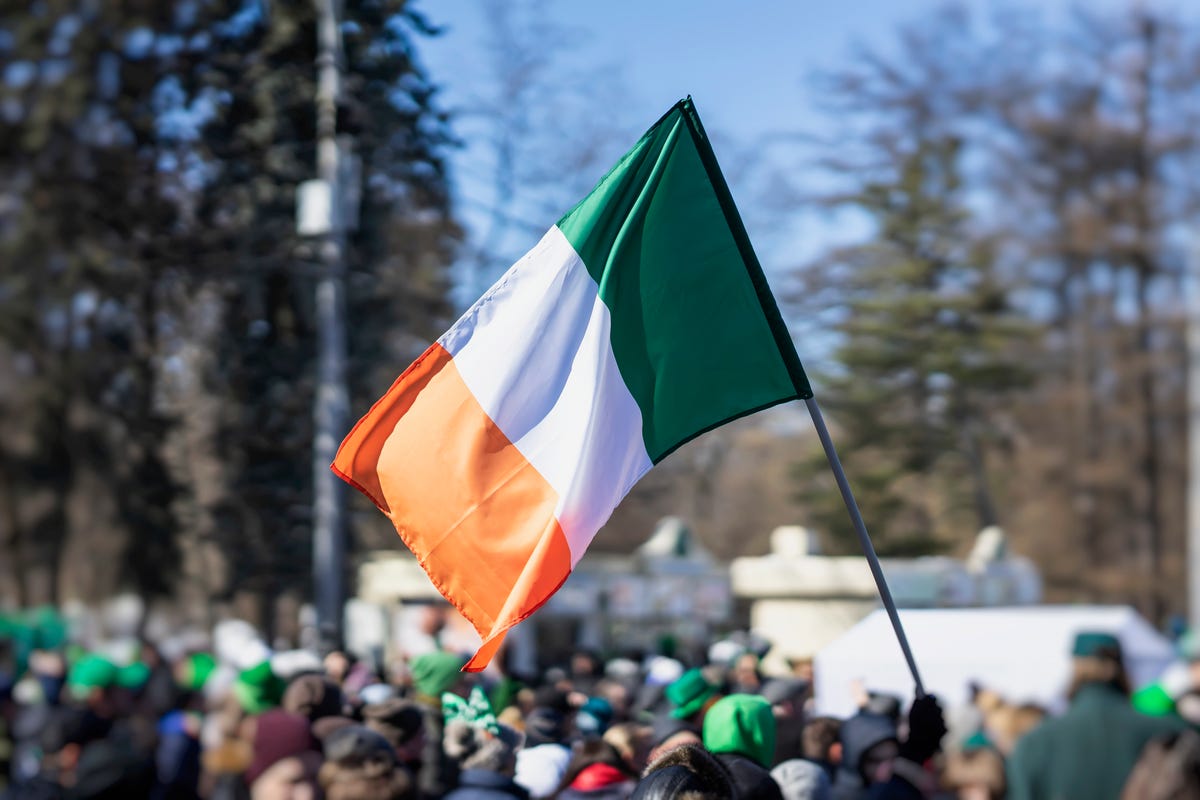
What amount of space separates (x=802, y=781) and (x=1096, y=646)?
3.26 ft

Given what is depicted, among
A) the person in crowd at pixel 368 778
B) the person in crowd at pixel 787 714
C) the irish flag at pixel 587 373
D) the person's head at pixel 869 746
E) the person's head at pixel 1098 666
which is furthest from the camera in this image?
the person in crowd at pixel 787 714

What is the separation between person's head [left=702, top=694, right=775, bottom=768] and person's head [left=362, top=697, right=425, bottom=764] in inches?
63.6

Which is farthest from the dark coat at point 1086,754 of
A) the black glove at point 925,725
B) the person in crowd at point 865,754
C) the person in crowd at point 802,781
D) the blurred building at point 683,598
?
the blurred building at point 683,598

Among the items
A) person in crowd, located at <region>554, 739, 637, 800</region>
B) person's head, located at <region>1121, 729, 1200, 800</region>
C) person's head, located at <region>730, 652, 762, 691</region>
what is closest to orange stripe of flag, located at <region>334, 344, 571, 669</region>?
person in crowd, located at <region>554, 739, 637, 800</region>

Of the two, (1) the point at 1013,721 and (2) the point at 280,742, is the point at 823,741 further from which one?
(2) the point at 280,742

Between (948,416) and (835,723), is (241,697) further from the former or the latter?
(948,416)

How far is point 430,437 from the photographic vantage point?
516 cm

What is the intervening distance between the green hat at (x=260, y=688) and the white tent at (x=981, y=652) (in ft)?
10.7

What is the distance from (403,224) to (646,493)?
5818mm

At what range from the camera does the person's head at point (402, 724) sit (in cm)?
645

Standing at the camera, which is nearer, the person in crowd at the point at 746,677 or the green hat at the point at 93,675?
the person in crowd at the point at 746,677

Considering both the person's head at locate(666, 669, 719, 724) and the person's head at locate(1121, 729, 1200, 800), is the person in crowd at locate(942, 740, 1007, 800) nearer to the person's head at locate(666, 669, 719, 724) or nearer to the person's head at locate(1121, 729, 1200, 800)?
the person's head at locate(1121, 729, 1200, 800)

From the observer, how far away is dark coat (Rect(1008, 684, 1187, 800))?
189 inches

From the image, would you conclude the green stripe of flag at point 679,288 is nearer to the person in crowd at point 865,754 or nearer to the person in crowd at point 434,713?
the person in crowd at point 865,754
